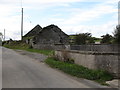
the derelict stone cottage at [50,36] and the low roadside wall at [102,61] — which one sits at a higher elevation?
the derelict stone cottage at [50,36]

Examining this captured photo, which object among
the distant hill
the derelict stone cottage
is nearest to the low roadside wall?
the derelict stone cottage

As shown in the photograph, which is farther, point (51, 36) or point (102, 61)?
point (51, 36)

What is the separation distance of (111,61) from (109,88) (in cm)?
254

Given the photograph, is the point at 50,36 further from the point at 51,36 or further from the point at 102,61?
the point at 102,61

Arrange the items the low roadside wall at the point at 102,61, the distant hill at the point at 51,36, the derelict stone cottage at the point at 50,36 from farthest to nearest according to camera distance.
Result: the distant hill at the point at 51,36 < the derelict stone cottage at the point at 50,36 < the low roadside wall at the point at 102,61

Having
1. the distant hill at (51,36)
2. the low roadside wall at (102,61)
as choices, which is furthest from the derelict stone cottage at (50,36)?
the low roadside wall at (102,61)

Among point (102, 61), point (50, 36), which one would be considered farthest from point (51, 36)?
point (102, 61)

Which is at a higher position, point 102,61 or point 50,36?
point 50,36

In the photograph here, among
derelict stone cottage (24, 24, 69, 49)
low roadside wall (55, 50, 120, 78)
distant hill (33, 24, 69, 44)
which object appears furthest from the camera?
distant hill (33, 24, 69, 44)

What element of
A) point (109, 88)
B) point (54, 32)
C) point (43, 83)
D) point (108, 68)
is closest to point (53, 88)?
point (43, 83)

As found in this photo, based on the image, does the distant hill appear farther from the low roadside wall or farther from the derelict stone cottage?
the low roadside wall

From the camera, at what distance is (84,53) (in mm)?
12469

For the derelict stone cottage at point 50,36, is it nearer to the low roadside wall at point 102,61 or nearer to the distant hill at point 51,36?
the distant hill at point 51,36

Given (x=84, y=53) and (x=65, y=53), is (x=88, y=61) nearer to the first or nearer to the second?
(x=84, y=53)
